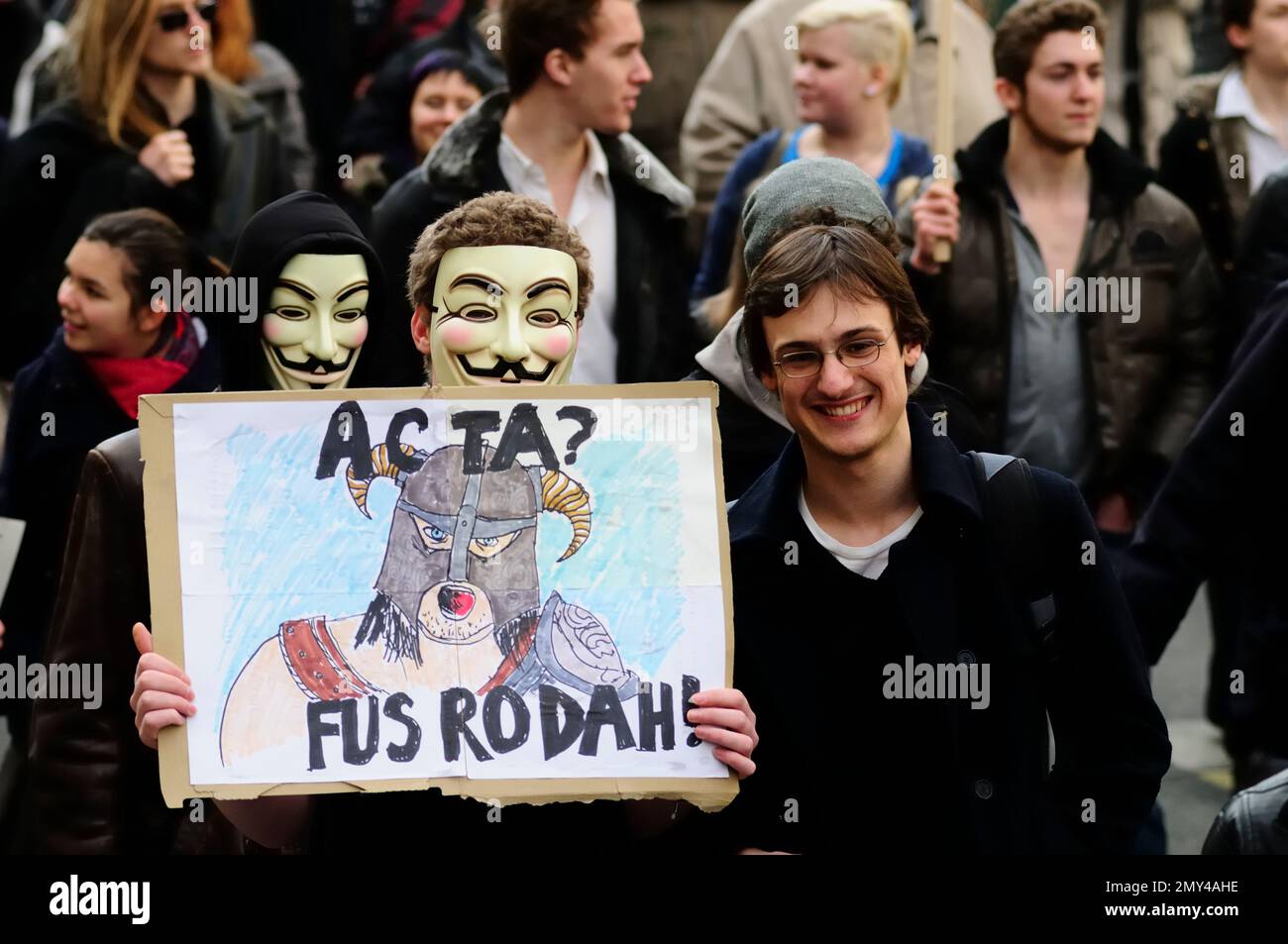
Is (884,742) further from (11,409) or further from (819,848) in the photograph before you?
(11,409)

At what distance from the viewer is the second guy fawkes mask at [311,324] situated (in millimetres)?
4262

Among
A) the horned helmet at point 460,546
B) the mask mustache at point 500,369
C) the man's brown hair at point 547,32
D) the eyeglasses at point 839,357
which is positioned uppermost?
the man's brown hair at point 547,32

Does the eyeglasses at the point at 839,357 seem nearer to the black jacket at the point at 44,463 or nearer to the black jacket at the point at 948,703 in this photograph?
the black jacket at the point at 948,703

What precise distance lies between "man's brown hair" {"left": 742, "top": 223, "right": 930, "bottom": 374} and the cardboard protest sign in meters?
0.20

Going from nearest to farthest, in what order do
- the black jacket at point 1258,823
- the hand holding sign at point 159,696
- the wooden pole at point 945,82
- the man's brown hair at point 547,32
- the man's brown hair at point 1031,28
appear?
the hand holding sign at point 159,696, the black jacket at point 1258,823, the wooden pole at point 945,82, the man's brown hair at point 547,32, the man's brown hair at point 1031,28

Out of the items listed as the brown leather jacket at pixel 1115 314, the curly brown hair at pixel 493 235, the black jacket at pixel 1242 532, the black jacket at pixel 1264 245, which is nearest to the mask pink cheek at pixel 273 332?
the curly brown hair at pixel 493 235

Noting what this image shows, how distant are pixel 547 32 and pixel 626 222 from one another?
21.8 inches

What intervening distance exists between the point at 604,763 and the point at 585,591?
11.4 inches

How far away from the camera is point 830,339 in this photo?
11.9ft

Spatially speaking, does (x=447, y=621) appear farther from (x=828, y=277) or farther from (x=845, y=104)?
(x=845, y=104)

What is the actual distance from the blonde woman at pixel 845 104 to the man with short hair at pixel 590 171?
346 millimetres

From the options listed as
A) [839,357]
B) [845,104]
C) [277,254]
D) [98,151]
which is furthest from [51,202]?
[839,357]

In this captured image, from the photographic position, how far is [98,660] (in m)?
4.05

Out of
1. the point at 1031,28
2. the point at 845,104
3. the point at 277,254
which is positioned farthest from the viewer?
the point at 845,104
